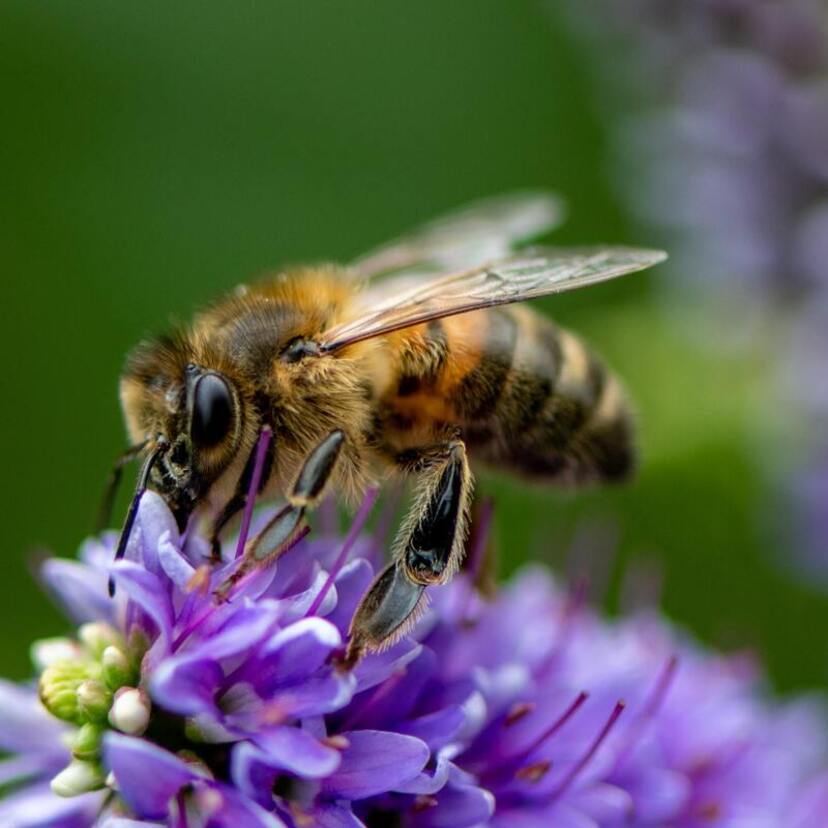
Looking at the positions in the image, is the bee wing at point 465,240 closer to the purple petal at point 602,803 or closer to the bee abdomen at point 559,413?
the bee abdomen at point 559,413

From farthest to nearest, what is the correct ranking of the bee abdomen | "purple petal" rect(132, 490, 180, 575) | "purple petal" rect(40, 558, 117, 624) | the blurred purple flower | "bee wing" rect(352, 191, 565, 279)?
the blurred purple flower < "bee wing" rect(352, 191, 565, 279) < the bee abdomen < "purple petal" rect(40, 558, 117, 624) < "purple petal" rect(132, 490, 180, 575)

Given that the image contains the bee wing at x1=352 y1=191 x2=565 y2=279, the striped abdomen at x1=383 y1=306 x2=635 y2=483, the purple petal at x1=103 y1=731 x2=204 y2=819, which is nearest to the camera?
the purple petal at x1=103 y1=731 x2=204 y2=819

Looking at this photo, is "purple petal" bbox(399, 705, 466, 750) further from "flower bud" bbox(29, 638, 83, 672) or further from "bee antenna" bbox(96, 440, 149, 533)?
"bee antenna" bbox(96, 440, 149, 533)

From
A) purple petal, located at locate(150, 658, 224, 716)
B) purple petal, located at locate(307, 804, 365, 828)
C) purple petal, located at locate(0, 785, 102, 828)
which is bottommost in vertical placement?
purple petal, located at locate(307, 804, 365, 828)

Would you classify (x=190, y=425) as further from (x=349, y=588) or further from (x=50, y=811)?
(x=50, y=811)

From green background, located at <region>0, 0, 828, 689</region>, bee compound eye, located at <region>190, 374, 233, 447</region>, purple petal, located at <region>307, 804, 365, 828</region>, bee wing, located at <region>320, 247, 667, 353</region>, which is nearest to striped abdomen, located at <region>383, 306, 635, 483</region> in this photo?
bee wing, located at <region>320, 247, 667, 353</region>

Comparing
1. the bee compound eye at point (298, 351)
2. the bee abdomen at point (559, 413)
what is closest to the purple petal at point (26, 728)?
the bee compound eye at point (298, 351)

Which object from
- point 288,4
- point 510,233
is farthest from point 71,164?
point 510,233
